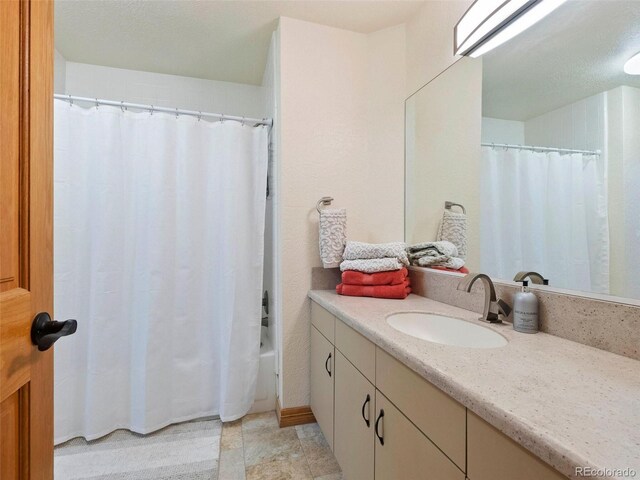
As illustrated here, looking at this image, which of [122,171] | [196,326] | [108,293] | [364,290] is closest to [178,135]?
[122,171]

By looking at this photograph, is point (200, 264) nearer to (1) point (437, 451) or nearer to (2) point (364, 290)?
(2) point (364, 290)

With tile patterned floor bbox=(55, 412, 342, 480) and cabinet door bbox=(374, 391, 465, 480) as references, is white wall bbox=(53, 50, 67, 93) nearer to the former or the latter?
tile patterned floor bbox=(55, 412, 342, 480)

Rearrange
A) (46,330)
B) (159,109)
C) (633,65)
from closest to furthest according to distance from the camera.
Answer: (46,330) < (633,65) < (159,109)

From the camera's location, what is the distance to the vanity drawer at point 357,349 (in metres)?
1.01

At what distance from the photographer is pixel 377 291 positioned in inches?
58.0

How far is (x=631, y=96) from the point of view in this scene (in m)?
0.77

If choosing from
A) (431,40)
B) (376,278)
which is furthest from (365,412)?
(431,40)

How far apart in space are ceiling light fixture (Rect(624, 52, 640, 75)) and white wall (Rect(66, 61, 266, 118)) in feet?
6.63

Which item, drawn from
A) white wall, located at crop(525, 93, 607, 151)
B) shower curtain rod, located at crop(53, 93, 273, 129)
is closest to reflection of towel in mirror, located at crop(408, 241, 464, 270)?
white wall, located at crop(525, 93, 607, 151)

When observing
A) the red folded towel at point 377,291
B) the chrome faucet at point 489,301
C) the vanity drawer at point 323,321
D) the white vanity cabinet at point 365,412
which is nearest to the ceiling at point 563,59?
the chrome faucet at point 489,301

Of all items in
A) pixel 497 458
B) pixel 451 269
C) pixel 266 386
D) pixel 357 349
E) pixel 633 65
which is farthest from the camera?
pixel 266 386

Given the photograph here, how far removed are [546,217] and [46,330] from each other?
1407 mm

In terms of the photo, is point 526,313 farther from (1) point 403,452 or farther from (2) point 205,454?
(2) point 205,454

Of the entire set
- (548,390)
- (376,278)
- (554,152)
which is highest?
(554,152)
